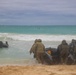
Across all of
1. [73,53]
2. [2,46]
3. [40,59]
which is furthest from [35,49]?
[2,46]

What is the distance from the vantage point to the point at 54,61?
47.3 ft

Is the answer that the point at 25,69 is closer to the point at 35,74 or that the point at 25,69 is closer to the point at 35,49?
the point at 35,74

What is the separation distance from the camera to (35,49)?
15.2 meters

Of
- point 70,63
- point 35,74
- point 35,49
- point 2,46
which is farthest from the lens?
point 2,46

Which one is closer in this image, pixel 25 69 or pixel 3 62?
pixel 25 69

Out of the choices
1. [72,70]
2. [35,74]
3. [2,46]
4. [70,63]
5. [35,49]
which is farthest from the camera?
[2,46]

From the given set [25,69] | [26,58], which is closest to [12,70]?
[25,69]

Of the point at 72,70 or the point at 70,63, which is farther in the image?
the point at 70,63

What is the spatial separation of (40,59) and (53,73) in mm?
3784

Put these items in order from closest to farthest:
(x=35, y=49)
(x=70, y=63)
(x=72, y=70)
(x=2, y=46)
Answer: (x=72, y=70)
(x=70, y=63)
(x=35, y=49)
(x=2, y=46)

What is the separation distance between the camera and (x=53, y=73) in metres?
10.6

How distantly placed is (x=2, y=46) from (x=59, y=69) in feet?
37.8

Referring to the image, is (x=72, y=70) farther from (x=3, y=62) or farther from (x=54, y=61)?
(x=3, y=62)

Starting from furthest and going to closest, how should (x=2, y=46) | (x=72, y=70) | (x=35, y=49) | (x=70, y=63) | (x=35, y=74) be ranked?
1. (x=2, y=46)
2. (x=35, y=49)
3. (x=70, y=63)
4. (x=72, y=70)
5. (x=35, y=74)
